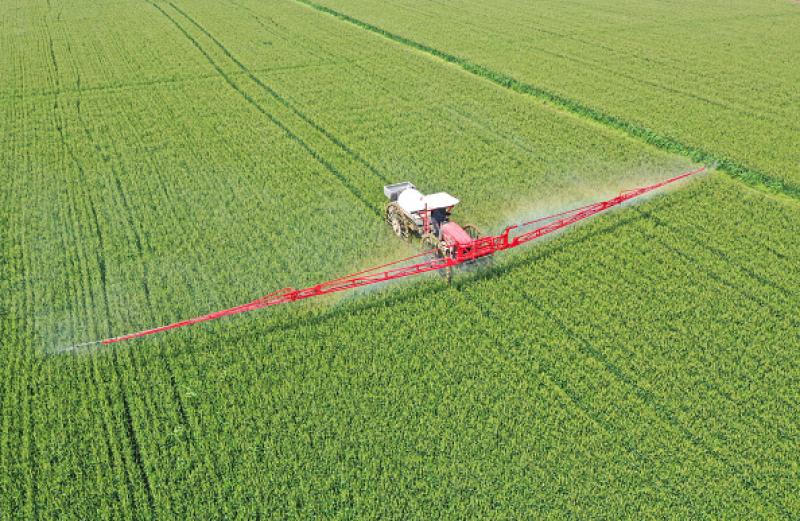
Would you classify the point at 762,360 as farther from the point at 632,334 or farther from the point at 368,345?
the point at 368,345

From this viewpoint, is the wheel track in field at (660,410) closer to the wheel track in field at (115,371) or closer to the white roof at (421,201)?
the white roof at (421,201)

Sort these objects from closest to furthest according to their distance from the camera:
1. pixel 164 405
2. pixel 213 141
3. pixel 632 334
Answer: pixel 164 405 → pixel 632 334 → pixel 213 141

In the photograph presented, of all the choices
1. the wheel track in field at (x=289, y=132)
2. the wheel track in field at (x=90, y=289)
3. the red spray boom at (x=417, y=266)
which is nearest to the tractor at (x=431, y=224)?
the red spray boom at (x=417, y=266)

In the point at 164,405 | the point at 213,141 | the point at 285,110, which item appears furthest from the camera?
the point at 285,110

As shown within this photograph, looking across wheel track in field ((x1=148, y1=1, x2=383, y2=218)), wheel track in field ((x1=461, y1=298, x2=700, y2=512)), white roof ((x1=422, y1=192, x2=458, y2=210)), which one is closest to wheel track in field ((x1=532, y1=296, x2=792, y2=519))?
wheel track in field ((x1=461, y1=298, x2=700, y2=512))

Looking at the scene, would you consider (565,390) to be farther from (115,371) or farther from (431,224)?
(115,371)

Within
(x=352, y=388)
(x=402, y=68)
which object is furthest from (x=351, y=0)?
(x=352, y=388)

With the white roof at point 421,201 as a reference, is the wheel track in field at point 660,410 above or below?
below
